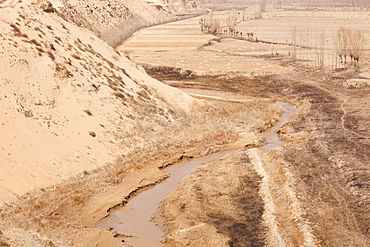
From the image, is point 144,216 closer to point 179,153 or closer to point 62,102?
point 179,153

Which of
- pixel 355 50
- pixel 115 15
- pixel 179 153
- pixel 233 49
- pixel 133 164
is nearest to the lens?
pixel 133 164

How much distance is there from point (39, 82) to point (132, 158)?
5216 mm

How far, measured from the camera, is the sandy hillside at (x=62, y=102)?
57.4ft

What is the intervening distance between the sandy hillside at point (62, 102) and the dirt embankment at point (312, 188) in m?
4.44

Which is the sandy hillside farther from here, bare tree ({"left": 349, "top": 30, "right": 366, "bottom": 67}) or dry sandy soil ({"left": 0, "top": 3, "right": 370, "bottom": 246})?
bare tree ({"left": 349, "top": 30, "right": 366, "bottom": 67})

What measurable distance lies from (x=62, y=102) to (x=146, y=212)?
25.7 ft

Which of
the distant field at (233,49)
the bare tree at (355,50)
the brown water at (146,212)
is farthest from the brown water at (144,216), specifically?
the bare tree at (355,50)

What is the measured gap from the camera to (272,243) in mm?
12773

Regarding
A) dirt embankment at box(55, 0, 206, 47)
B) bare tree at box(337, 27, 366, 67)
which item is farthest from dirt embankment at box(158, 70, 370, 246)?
dirt embankment at box(55, 0, 206, 47)

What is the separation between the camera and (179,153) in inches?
845

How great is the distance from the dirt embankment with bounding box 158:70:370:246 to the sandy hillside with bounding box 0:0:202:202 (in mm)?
4438

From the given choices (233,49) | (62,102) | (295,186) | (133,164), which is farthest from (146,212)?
(233,49)

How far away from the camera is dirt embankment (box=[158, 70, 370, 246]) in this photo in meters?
13.4

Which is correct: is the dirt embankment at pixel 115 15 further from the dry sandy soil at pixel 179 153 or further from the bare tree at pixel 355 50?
the dry sandy soil at pixel 179 153
